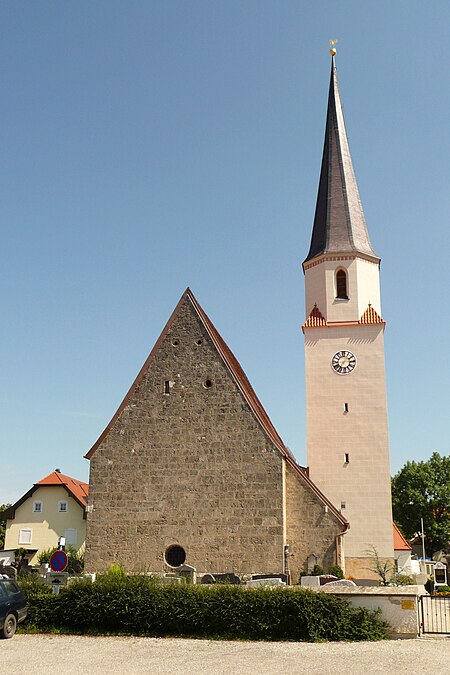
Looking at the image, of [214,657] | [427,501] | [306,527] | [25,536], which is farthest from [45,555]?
[427,501]

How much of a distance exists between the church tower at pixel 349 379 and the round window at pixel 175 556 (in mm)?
8974

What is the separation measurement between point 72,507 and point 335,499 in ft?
54.3

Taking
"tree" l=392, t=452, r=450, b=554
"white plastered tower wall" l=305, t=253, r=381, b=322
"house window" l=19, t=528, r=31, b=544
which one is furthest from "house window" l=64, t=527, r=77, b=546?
"tree" l=392, t=452, r=450, b=554

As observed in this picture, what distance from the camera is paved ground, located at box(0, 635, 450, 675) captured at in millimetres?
12102

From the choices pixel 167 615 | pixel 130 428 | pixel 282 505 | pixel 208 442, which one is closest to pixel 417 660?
pixel 167 615

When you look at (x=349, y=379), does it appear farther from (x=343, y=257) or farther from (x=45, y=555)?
(x=45, y=555)

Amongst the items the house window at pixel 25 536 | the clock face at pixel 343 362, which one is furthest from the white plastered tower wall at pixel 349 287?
the house window at pixel 25 536

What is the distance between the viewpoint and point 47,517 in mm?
39875

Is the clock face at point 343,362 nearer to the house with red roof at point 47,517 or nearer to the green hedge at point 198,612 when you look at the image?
the house with red roof at point 47,517

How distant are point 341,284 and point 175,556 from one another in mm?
15618

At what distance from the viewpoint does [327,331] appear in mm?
32781

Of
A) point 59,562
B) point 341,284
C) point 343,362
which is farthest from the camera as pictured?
point 341,284

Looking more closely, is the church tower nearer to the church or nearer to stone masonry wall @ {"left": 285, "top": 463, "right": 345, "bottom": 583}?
the church

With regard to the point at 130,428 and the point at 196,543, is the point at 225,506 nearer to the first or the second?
the point at 196,543
